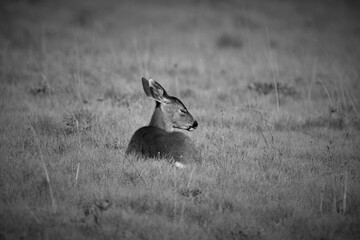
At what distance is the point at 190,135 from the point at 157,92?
3.30 feet

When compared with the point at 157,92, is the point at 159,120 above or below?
below

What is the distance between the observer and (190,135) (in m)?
6.96

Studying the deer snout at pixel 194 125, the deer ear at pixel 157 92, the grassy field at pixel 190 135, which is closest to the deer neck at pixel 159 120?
the deer ear at pixel 157 92

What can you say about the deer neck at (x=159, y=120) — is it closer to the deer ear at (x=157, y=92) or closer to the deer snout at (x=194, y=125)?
the deer ear at (x=157, y=92)

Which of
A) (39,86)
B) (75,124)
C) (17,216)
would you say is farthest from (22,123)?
(17,216)

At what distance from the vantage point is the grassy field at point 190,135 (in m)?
4.05

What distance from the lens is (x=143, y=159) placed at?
5336 mm

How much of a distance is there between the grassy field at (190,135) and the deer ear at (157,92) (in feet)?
2.60

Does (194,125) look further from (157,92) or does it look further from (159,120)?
(157,92)

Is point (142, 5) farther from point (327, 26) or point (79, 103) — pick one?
point (79, 103)

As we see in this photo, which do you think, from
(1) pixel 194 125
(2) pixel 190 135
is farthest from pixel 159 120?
(2) pixel 190 135

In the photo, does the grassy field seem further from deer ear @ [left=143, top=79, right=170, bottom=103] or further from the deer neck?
deer ear @ [left=143, top=79, right=170, bottom=103]

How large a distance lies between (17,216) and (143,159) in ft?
5.94

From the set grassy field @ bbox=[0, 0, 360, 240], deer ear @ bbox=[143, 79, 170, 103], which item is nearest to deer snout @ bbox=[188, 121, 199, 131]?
grassy field @ bbox=[0, 0, 360, 240]
